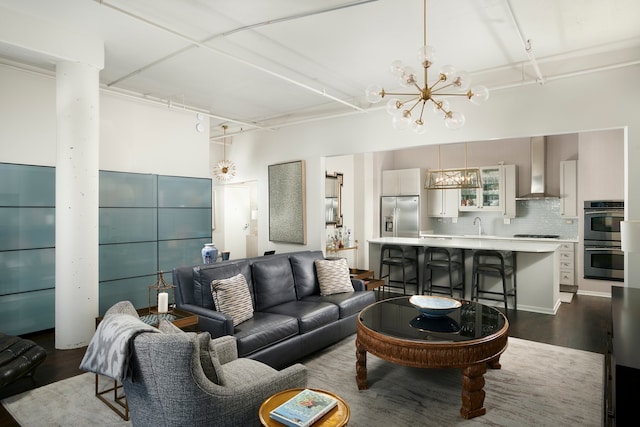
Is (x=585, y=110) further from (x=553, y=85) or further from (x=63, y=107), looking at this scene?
(x=63, y=107)

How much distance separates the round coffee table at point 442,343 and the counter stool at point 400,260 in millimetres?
2828

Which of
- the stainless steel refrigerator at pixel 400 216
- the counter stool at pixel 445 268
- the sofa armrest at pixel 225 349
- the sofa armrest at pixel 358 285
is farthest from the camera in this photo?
the stainless steel refrigerator at pixel 400 216

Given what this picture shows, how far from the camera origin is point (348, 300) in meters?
4.24

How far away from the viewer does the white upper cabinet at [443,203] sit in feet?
26.9

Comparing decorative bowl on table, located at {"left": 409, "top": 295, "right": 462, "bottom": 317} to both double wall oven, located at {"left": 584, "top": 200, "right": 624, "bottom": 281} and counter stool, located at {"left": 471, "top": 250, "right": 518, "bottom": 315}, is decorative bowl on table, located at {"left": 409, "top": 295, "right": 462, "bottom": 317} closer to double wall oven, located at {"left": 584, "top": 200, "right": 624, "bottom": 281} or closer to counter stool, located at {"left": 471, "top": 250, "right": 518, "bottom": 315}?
counter stool, located at {"left": 471, "top": 250, "right": 518, "bottom": 315}

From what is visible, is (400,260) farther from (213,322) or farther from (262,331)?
(213,322)

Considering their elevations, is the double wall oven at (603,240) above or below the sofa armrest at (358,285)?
above

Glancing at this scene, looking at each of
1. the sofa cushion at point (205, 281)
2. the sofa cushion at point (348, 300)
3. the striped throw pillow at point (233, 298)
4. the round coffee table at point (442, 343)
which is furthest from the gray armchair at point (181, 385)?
the sofa cushion at point (348, 300)

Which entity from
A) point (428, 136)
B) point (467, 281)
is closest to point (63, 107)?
point (428, 136)

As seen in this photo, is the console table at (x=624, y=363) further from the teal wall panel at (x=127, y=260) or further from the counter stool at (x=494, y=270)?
the teal wall panel at (x=127, y=260)

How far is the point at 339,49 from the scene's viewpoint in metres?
4.16

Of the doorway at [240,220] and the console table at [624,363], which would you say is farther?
the doorway at [240,220]

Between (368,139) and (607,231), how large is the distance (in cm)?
410

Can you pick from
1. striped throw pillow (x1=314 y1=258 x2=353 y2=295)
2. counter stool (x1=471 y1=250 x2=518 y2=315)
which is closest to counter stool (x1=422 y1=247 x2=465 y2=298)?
counter stool (x1=471 y1=250 x2=518 y2=315)
